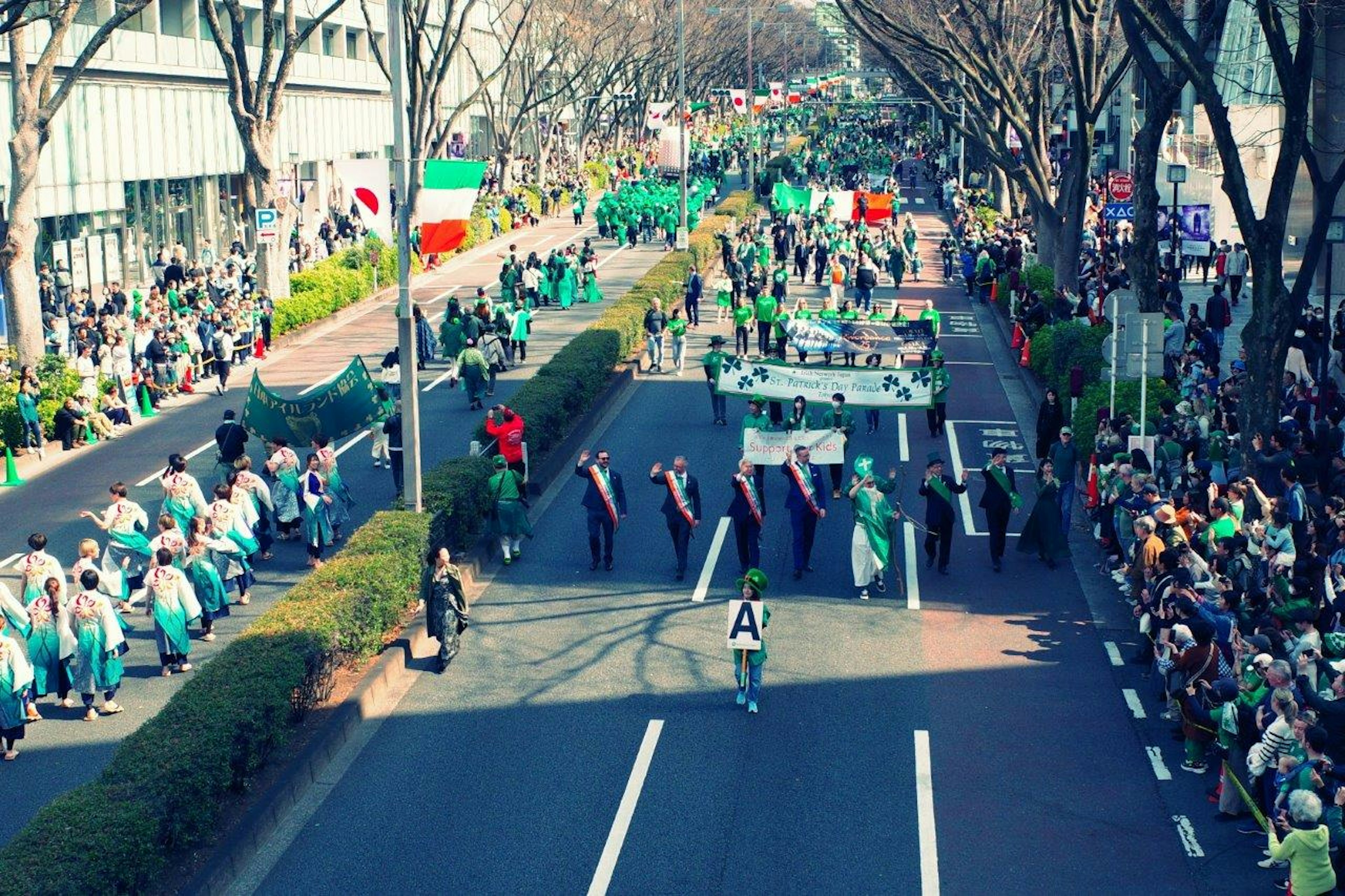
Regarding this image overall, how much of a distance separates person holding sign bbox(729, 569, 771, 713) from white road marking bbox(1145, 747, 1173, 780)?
314cm

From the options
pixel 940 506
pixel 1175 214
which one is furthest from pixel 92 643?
pixel 1175 214

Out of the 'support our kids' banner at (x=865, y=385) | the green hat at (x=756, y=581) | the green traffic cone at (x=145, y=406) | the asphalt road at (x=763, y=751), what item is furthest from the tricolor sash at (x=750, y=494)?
the green traffic cone at (x=145, y=406)

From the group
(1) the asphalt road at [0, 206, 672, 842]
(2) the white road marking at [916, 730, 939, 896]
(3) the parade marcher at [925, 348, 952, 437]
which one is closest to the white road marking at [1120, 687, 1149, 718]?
(2) the white road marking at [916, 730, 939, 896]

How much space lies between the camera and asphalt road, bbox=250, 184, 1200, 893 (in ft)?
39.8

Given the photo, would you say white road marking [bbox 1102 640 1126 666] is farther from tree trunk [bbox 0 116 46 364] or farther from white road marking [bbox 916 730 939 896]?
tree trunk [bbox 0 116 46 364]

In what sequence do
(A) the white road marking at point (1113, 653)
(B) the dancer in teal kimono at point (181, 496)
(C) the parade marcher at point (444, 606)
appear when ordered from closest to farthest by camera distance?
(C) the parade marcher at point (444, 606), (A) the white road marking at point (1113, 653), (B) the dancer in teal kimono at point (181, 496)

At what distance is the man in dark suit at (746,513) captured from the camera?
18953 mm

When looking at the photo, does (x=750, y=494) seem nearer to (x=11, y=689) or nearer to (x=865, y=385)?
(x=865, y=385)

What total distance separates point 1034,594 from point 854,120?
13895cm

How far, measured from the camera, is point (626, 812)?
13070 millimetres

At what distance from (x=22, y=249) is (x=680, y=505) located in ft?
50.8

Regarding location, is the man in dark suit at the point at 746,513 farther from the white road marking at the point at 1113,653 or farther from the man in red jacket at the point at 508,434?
the white road marking at the point at 1113,653

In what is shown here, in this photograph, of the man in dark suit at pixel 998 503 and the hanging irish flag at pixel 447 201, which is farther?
the hanging irish flag at pixel 447 201

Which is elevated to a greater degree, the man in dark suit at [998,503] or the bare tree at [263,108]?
the bare tree at [263,108]
